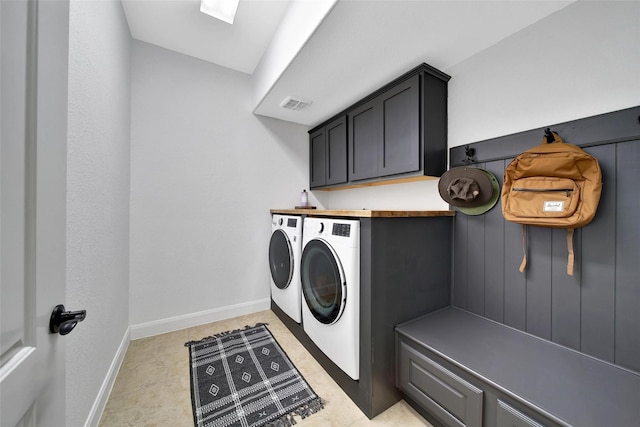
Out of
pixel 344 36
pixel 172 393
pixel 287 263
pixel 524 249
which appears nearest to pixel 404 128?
pixel 344 36

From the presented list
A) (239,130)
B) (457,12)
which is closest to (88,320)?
(239,130)

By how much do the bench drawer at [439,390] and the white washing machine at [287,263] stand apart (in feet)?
3.04

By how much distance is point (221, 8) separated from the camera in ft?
5.77

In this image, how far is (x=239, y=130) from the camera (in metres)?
2.54

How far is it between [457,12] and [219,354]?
2.81 meters

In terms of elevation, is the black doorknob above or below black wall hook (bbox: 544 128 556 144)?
below

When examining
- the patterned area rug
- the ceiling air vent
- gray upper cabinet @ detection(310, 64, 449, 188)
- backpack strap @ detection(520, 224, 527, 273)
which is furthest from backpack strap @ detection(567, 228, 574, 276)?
the ceiling air vent

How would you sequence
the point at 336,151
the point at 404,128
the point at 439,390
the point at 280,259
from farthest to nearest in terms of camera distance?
the point at 336,151 → the point at 280,259 → the point at 404,128 → the point at 439,390

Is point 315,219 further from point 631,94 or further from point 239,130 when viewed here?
point 631,94

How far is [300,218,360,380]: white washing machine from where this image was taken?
1340mm

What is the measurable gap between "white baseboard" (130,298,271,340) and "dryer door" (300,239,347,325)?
1049mm

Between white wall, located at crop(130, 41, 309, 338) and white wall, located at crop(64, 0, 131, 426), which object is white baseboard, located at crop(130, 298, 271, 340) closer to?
white wall, located at crop(130, 41, 309, 338)

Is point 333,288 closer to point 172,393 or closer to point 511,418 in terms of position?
point 511,418

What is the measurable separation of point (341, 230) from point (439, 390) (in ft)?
3.15
